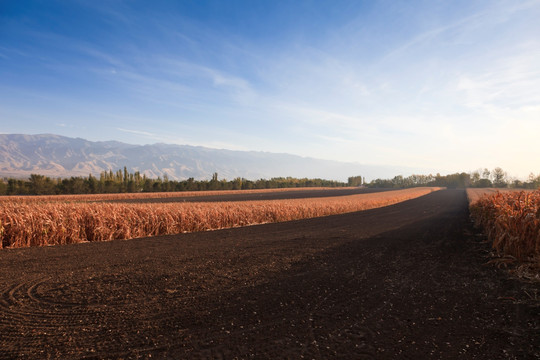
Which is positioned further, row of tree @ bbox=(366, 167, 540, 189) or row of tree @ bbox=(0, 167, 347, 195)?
row of tree @ bbox=(366, 167, 540, 189)

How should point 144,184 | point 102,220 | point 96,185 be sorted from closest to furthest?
point 102,220, point 96,185, point 144,184

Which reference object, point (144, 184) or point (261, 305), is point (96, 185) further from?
point (261, 305)

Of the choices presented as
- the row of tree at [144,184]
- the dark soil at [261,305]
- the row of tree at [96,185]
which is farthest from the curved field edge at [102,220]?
the row of tree at [96,185]

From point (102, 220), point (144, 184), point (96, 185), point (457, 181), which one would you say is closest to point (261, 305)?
point (102, 220)

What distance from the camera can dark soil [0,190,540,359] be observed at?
12.9 ft

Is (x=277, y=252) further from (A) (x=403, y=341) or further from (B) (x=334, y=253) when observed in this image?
(A) (x=403, y=341)

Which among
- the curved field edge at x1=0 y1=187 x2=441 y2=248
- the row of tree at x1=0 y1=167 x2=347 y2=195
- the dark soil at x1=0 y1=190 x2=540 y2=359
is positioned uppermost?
the row of tree at x1=0 y1=167 x2=347 y2=195

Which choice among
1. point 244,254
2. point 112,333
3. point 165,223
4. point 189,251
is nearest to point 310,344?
point 112,333

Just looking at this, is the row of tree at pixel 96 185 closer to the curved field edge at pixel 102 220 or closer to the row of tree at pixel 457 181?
the curved field edge at pixel 102 220

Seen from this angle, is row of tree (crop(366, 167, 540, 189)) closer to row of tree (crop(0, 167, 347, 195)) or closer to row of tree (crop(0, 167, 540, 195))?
row of tree (crop(0, 167, 540, 195))

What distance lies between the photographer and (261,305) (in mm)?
5473

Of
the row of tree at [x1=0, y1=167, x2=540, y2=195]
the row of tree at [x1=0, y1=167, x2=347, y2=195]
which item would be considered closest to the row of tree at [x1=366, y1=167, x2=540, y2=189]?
the row of tree at [x1=0, y1=167, x2=540, y2=195]

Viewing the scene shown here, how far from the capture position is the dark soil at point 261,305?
3.94 m

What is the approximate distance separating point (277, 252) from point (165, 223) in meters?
7.57
